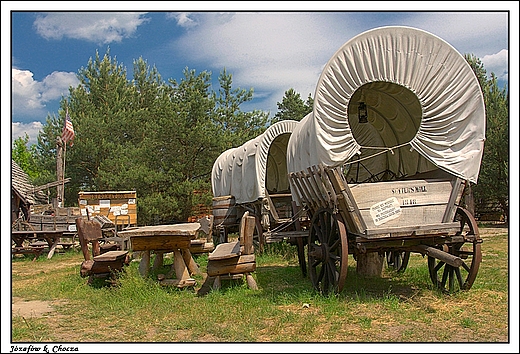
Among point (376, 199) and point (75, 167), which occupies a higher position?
point (75, 167)

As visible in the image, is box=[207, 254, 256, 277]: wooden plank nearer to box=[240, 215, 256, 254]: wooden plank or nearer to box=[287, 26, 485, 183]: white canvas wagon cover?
box=[240, 215, 256, 254]: wooden plank

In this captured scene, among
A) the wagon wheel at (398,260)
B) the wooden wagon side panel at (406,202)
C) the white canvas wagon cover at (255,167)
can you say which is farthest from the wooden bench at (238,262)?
the white canvas wagon cover at (255,167)

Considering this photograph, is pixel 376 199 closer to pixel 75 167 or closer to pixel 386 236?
pixel 386 236

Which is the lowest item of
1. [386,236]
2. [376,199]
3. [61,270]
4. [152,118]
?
[61,270]

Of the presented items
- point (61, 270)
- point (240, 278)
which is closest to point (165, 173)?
point (61, 270)

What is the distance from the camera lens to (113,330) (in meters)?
5.09

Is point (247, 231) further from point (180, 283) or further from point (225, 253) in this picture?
point (180, 283)

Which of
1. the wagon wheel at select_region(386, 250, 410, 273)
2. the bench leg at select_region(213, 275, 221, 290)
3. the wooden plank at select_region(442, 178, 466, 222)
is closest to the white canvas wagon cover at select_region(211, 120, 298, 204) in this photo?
the wagon wheel at select_region(386, 250, 410, 273)

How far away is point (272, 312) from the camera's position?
18.3 ft

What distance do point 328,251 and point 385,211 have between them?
38.8 inches

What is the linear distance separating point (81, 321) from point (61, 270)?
5286 millimetres

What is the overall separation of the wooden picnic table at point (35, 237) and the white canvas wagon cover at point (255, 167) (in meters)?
5.11

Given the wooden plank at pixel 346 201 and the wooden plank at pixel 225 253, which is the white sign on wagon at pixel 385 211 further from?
the wooden plank at pixel 225 253

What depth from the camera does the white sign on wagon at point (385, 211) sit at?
19.8 ft
